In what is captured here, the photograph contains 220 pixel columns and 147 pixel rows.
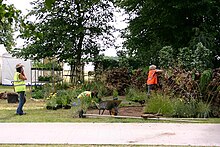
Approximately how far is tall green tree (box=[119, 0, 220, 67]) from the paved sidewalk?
33.2 feet

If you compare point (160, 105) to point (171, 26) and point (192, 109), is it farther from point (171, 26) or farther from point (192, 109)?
point (171, 26)

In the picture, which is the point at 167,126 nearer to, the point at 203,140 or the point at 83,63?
the point at 203,140

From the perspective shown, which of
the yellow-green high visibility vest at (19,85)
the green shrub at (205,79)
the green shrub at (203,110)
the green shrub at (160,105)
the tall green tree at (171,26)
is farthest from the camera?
the tall green tree at (171,26)

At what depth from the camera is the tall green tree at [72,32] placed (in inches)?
969

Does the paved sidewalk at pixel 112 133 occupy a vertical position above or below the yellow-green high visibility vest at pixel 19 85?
below

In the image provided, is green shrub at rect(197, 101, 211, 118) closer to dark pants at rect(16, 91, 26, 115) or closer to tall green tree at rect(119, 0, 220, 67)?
dark pants at rect(16, 91, 26, 115)

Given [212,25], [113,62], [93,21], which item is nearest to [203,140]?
[212,25]

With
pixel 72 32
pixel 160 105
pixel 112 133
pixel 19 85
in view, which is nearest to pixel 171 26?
pixel 72 32

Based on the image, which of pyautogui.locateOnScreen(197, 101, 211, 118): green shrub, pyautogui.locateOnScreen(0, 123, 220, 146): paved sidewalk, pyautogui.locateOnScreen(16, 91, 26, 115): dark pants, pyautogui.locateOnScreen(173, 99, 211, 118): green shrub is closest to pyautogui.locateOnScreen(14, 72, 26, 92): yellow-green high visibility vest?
pyautogui.locateOnScreen(16, 91, 26, 115): dark pants

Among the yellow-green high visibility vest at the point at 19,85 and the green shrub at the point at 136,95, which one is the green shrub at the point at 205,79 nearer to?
the green shrub at the point at 136,95

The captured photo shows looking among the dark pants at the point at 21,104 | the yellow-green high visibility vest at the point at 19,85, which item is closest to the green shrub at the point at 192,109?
the dark pants at the point at 21,104

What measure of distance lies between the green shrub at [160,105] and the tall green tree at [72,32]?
43.2ft

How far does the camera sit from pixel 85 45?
85.9ft

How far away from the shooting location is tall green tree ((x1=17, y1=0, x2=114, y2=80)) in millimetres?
24605
